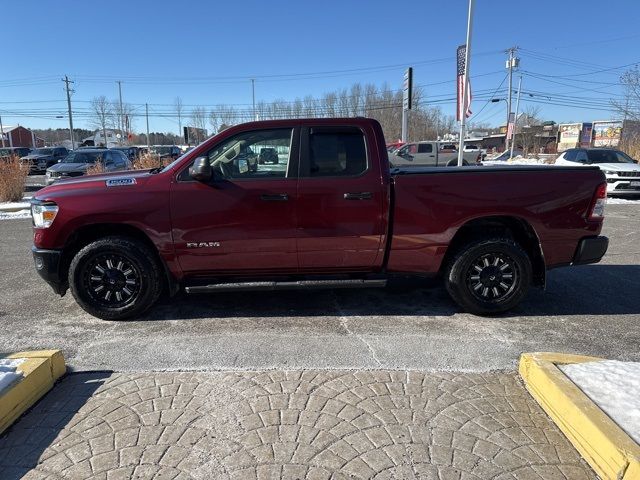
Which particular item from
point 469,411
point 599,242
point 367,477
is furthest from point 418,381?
point 599,242

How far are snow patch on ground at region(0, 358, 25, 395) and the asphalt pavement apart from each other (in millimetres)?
464

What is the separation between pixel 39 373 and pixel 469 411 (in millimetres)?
2995

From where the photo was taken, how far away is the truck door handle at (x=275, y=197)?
4305mm

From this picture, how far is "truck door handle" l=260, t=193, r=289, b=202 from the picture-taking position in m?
4.30

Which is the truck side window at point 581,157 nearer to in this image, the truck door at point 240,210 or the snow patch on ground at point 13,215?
the truck door at point 240,210

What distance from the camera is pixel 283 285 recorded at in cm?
445

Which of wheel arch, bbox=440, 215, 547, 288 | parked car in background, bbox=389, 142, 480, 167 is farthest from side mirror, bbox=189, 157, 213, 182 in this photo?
parked car in background, bbox=389, 142, 480, 167

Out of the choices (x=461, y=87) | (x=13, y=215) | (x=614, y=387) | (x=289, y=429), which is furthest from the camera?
(x=461, y=87)

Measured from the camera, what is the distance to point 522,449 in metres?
2.55

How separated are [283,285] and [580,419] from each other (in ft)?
8.93

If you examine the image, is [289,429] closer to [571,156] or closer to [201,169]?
[201,169]

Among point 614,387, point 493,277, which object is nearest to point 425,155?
point 493,277

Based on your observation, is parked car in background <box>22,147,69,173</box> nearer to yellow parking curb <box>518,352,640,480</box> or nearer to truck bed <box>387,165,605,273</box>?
truck bed <box>387,165,605,273</box>

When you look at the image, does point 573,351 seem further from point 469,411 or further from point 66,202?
point 66,202
